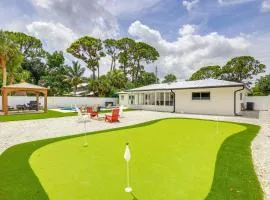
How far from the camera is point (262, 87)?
36.5m

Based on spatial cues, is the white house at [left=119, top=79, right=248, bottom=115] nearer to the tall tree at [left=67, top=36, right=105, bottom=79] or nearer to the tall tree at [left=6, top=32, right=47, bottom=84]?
the tall tree at [left=67, top=36, right=105, bottom=79]

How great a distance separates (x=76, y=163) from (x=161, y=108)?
20.1m

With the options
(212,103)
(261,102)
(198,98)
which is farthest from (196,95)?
(261,102)

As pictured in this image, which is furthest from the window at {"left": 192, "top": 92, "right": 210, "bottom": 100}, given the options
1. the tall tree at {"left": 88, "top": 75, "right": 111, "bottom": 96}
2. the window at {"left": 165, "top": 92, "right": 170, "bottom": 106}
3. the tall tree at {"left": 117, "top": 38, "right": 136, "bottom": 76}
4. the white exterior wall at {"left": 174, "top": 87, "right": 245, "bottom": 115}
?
the tall tree at {"left": 117, "top": 38, "right": 136, "bottom": 76}

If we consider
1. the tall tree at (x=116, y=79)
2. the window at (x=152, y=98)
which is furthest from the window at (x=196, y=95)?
the tall tree at (x=116, y=79)

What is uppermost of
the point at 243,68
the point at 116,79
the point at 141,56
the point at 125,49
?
the point at 125,49

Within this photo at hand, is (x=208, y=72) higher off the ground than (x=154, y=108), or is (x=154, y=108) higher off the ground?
(x=208, y=72)

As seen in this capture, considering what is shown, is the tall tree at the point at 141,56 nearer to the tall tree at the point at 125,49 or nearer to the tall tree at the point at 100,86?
the tall tree at the point at 125,49

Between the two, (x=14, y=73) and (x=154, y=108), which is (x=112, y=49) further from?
(x=154, y=108)

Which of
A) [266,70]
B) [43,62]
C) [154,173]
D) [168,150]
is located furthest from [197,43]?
[43,62]

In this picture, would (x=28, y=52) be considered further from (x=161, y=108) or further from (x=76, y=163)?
(x=76, y=163)

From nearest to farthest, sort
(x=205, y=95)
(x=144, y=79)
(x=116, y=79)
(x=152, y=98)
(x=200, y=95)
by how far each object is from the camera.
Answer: (x=205, y=95), (x=200, y=95), (x=152, y=98), (x=116, y=79), (x=144, y=79)

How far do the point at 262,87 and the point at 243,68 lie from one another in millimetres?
6099

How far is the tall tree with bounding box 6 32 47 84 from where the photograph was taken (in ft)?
129
